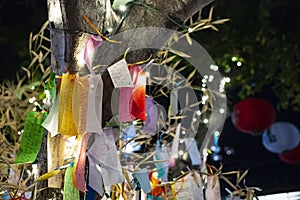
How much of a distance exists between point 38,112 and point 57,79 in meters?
0.09

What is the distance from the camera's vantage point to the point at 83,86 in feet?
2.26

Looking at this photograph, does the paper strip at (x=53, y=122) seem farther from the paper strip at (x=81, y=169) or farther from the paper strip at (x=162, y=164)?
the paper strip at (x=162, y=164)

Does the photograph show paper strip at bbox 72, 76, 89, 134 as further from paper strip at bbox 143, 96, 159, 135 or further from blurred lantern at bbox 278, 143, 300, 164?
blurred lantern at bbox 278, 143, 300, 164

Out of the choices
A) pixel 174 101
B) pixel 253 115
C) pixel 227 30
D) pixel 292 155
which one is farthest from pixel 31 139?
pixel 292 155

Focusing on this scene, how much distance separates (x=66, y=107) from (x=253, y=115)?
189 cm

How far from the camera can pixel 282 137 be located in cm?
276

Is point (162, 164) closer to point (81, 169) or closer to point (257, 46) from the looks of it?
point (81, 169)

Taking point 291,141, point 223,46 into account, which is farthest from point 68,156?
point 291,141

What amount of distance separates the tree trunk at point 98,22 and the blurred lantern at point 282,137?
2078mm

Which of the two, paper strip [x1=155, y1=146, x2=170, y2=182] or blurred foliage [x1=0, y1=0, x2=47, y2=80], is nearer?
paper strip [x1=155, y1=146, x2=170, y2=182]

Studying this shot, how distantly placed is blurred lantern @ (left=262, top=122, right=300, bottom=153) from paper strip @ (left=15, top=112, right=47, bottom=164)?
2.12m

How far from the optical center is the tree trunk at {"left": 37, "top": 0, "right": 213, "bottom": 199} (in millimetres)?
717

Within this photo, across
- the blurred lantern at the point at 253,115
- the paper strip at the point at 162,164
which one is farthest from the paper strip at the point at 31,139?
the blurred lantern at the point at 253,115

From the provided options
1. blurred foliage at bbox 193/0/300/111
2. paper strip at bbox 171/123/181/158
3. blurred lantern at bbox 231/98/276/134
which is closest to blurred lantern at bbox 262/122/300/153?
blurred lantern at bbox 231/98/276/134
